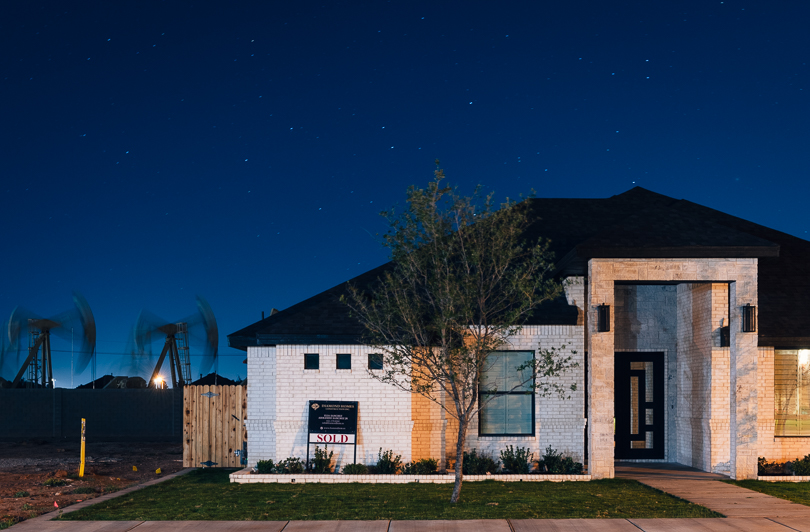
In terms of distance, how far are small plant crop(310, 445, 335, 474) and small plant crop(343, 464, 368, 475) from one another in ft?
1.21

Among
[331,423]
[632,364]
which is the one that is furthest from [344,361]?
[632,364]

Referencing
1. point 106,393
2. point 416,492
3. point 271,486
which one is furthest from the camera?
point 106,393

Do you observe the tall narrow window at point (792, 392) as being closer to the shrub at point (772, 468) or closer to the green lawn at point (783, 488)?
the shrub at point (772, 468)

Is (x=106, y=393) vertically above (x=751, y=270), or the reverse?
(x=751, y=270)

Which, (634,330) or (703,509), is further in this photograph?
(634,330)

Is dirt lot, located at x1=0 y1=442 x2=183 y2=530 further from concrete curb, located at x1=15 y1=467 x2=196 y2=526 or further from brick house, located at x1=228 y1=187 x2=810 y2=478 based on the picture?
brick house, located at x1=228 y1=187 x2=810 y2=478

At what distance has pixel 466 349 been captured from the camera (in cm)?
1251

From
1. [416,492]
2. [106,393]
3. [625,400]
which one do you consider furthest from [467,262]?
[106,393]

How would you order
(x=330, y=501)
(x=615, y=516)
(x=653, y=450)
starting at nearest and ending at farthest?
(x=615, y=516) → (x=330, y=501) → (x=653, y=450)

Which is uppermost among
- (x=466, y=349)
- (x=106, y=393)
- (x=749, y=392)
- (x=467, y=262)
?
(x=467, y=262)

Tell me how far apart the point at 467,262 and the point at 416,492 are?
4.40 meters

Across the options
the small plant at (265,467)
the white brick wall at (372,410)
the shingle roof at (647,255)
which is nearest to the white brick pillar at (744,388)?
the shingle roof at (647,255)

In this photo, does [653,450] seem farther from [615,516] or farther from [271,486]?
[271,486]

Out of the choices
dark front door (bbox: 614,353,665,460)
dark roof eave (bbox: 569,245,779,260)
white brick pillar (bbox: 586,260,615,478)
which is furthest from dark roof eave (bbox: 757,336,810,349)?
white brick pillar (bbox: 586,260,615,478)
